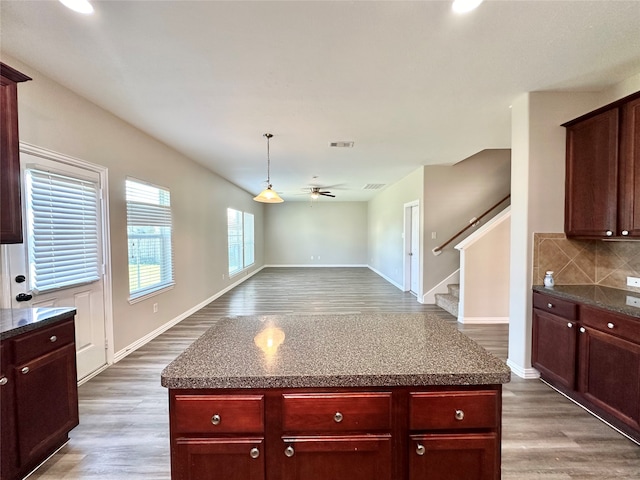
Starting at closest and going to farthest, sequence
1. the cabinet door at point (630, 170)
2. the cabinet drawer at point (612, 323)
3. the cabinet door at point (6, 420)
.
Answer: the cabinet door at point (6, 420), the cabinet drawer at point (612, 323), the cabinet door at point (630, 170)

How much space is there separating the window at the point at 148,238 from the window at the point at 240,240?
10.1ft

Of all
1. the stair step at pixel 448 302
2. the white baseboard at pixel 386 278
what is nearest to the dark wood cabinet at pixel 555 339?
the stair step at pixel 448 302

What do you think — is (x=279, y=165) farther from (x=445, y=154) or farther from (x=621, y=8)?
(x=621, y=8)

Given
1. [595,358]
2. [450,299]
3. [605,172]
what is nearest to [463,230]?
[450,299]

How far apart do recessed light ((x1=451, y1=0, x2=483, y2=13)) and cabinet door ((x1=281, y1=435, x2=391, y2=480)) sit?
7.15 ft

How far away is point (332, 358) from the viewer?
4.12ft

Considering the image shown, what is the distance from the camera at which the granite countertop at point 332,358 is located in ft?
3.65

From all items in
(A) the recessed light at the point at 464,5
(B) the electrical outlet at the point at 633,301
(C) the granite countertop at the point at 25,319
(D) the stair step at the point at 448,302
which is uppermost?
(A) the recessed light at the point at 464,5

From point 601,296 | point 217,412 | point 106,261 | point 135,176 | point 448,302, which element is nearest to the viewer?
point 217,412

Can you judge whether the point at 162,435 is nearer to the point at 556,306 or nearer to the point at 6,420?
the point at 6,420

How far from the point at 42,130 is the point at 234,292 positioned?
521 cm

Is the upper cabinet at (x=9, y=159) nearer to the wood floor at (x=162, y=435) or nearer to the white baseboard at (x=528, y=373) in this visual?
the wood floor at (x=162, y=435)

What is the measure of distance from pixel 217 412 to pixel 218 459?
18 centimetres

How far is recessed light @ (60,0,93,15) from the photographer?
1.65m
